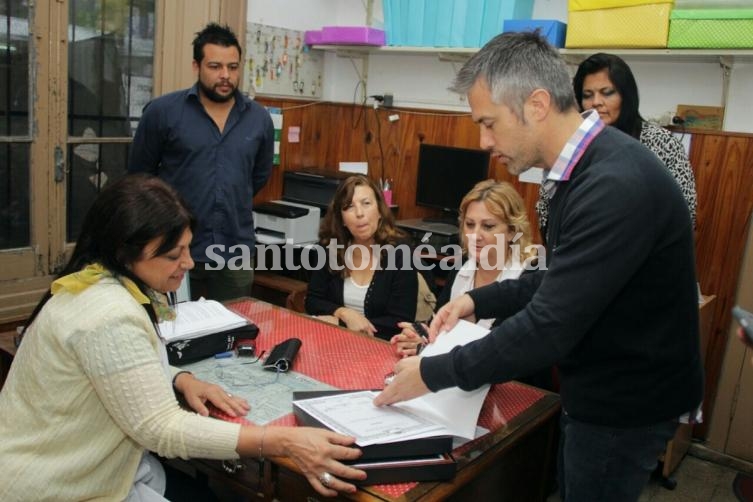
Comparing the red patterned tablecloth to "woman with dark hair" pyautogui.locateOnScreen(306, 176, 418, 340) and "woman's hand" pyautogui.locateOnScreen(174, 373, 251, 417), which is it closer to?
"woman's hand" pyautogui.locateOnScreen(174, 373, 251, 417)

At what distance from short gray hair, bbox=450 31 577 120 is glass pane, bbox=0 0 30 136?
2.48 metres

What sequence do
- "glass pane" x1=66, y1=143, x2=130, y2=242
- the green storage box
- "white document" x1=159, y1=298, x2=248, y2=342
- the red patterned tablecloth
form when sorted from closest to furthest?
the red patterned tablecloth
"white document" x1=159, y1=298, x2=248, y2=342
the green storage box
"glass pane" x1=66, y1=143, x2=130, y2=242

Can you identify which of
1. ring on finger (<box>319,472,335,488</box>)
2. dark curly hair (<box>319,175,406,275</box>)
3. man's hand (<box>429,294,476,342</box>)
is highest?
dark curly hair (<box>319,175,406,275</box>)

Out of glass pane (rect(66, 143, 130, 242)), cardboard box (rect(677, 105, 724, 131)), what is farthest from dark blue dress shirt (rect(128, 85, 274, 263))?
cardboard box (rect(677, 105, 724, 131))

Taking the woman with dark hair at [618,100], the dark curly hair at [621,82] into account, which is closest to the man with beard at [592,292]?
the woman with dark hair at [618,100]

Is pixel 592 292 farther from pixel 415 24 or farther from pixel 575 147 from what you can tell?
pixel 415 24

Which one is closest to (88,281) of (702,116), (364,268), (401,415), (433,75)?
(401,415)

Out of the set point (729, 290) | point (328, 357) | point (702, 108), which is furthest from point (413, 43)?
point (328, 357)

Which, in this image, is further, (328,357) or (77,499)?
(328,357)

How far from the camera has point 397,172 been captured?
434 cm

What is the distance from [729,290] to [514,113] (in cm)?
238

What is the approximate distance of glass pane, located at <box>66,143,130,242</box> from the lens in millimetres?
3297

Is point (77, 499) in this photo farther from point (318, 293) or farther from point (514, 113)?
point (318, 293)

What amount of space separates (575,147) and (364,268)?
4.95 feet
